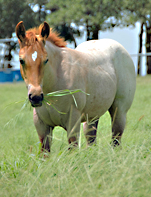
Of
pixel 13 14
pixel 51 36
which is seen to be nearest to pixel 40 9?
pixel 13 14

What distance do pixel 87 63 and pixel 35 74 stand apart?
38.5 inches

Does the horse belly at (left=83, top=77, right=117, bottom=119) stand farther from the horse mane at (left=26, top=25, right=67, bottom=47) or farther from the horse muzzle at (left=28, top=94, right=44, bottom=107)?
the horse muzzle at (left=28, top=94, right=44, bottom=107)

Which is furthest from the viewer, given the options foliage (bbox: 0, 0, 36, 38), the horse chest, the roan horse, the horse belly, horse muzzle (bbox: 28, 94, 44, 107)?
foliage (bbox: 0, 0, 36, 38)

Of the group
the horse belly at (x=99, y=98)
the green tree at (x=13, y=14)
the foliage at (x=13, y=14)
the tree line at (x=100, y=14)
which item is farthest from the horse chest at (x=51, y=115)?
the foliage at (x=13, y=14)

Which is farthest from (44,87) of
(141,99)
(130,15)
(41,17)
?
(41,17)

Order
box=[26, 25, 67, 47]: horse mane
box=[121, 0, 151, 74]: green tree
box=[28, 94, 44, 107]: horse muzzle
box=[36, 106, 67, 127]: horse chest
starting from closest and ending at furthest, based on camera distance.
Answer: box=[28, 94, 44, 107]: horse muzzle → box=[26, 25, 67, 47]: horse mane → box=[36, 106, 67, 127]: horse chest → box=[121, 0, 151, 74]: green tree

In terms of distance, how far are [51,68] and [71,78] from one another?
28cm

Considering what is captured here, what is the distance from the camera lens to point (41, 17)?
26.3m

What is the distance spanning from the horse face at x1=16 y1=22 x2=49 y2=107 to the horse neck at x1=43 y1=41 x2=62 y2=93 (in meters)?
0.16

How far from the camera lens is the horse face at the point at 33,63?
276 cm

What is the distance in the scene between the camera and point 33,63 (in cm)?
283

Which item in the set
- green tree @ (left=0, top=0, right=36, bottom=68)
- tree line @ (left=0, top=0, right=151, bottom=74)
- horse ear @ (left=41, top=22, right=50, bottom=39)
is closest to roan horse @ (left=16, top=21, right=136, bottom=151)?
horse ear @ (left=41, top=22, right=50, bottom=39)

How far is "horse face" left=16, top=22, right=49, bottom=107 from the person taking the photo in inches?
109

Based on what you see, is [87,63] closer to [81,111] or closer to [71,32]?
[81,111]
